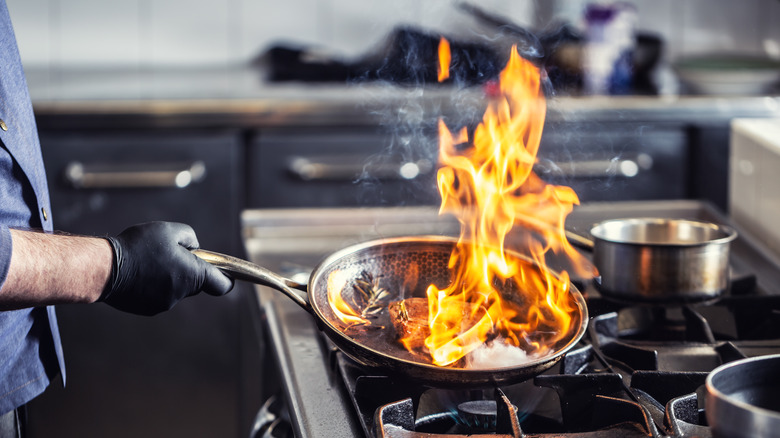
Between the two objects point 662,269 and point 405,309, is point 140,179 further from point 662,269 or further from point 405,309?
point 662,269

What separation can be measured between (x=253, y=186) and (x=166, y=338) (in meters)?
0.49

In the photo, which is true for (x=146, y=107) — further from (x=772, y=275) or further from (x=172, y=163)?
(x=772, y=275)

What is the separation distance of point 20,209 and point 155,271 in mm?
282

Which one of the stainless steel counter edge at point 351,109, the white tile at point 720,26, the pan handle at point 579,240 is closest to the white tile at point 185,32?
the stainless steel counter edge at point 351,109

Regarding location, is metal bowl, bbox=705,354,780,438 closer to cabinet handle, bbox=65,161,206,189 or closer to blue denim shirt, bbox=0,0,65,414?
blue denim shirt, bbox=0,0,65,414

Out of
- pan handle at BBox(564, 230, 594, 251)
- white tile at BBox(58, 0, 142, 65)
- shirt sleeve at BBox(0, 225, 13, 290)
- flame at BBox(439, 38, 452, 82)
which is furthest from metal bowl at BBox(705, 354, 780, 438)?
white tile at BBox(58, 0, 142, 65)

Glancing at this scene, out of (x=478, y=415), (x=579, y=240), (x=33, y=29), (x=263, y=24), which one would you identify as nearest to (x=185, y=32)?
(x=263, y=24)

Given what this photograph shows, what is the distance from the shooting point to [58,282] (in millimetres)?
912

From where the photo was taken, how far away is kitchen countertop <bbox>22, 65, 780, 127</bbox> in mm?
2281

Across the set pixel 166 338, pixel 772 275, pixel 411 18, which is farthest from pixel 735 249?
pixel 411 18

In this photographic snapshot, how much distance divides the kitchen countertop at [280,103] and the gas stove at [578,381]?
1117mm

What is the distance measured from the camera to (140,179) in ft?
7.38

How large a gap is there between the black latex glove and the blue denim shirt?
207 mm

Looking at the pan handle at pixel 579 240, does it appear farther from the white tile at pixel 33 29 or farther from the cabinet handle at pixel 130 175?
the white tile at pixel 33 29
